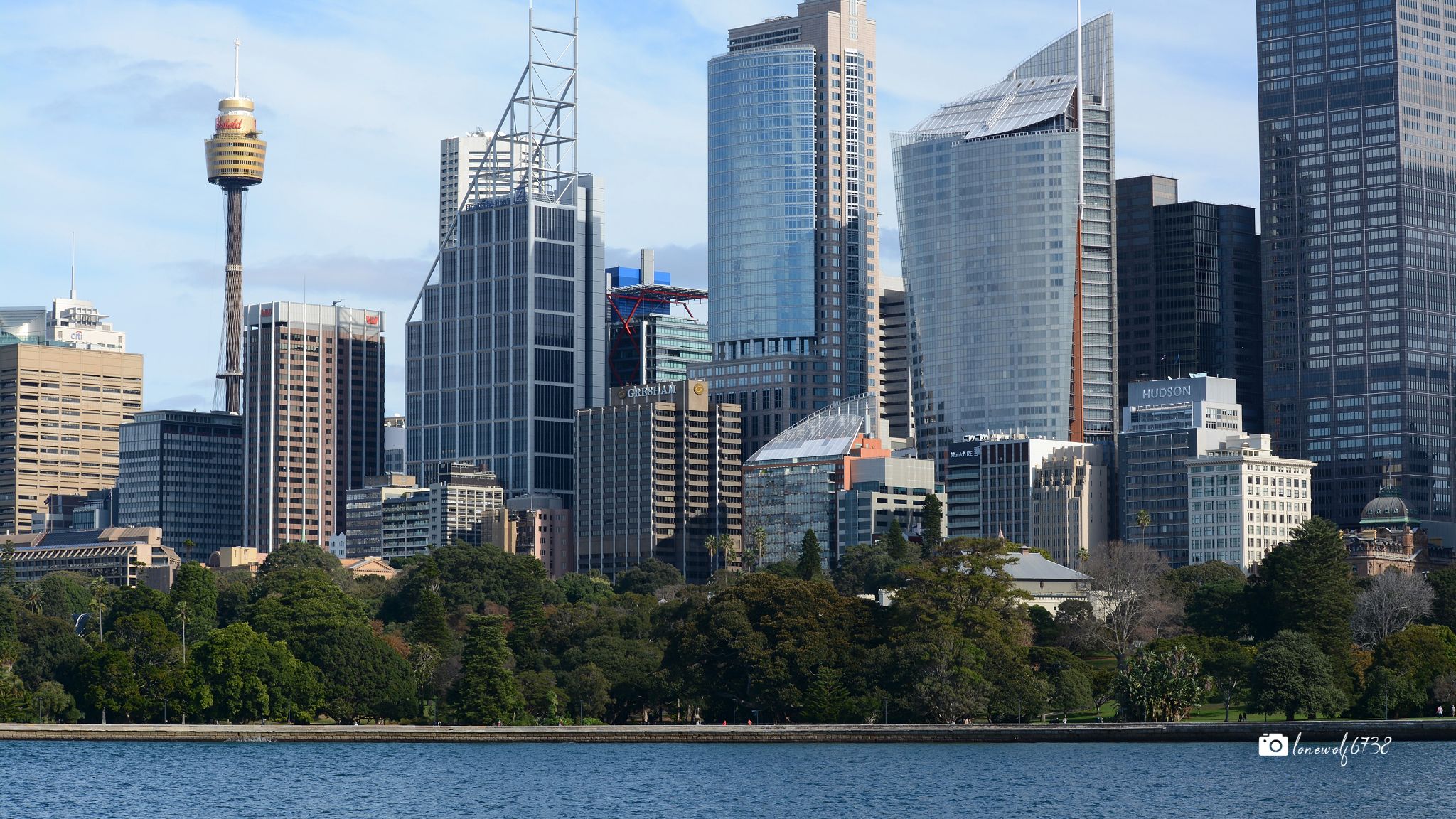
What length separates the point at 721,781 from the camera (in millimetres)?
148375

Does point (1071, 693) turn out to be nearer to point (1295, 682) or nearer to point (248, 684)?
point (1295, 682)

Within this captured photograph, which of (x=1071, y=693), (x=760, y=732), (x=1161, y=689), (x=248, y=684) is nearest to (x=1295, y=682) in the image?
(x=1161, y=689)

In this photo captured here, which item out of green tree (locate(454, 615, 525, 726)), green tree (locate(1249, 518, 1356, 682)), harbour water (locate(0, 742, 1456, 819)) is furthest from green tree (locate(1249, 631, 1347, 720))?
green tree (locate(454, 615, 525, 726))

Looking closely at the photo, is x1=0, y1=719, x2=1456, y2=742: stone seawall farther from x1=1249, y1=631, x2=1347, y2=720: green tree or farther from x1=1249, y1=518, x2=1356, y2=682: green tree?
x1=1249, y1=518, x2=1356, y2=682: green tree

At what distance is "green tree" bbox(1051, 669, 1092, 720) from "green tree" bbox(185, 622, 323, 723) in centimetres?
5859

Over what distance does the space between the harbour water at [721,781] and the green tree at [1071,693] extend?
34.8 ft

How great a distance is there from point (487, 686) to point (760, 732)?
2315 centimetres

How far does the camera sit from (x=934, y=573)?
186 meters

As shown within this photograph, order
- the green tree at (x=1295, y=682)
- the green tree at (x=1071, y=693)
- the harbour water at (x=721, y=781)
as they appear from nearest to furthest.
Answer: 1. the harbour water at (x=721, y=781)
2. the green tree at (x=1295, y=682)
3. the green tree at (x=1071, y=693)

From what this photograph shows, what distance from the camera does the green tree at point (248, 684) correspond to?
619 ft

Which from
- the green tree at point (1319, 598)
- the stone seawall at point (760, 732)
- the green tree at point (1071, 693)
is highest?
the green tree at point (1319, 598)

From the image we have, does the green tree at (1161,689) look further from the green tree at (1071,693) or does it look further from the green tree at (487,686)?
the green tree at (487,686)

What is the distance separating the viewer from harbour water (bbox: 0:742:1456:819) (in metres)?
130

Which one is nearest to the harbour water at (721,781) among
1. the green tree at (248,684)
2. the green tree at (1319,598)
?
the green tree at (248,684)
